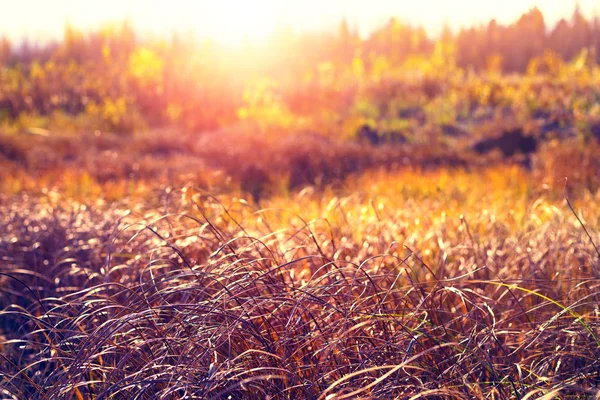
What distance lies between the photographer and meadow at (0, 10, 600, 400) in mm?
1834

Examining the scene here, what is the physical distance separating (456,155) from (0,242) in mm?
8962

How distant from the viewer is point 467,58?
120ft

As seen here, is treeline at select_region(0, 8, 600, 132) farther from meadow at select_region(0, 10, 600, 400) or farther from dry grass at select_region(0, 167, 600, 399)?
dry grass at select_region(0, 167, 600, 399)

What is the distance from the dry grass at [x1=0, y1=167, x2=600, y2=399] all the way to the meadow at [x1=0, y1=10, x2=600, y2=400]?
2 cm

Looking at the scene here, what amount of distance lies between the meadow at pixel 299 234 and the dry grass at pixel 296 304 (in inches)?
0.8

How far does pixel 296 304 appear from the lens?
5.42 ft

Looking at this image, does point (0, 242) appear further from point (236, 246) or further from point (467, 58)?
point (467, 58)

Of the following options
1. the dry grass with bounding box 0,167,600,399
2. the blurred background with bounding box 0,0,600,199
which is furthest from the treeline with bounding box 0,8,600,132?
the dry grass with bounding box 0,167,600,399

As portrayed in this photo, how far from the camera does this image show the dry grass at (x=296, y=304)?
175 centimetres

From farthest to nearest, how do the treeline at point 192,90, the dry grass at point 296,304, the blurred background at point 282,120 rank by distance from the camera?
the treeline at point 192,90, the blurred background at point 282,120, the dry grass at point 296,304

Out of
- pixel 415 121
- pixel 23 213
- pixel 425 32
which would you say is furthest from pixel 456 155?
pixel 425 32

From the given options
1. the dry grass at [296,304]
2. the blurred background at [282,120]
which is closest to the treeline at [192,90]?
the blurred background at [282,120]

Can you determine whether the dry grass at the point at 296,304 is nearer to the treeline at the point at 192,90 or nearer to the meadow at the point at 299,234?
the meadow at the point at 299,234

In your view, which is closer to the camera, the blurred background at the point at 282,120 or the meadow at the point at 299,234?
the meadow at the point at 299,234
